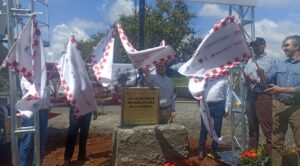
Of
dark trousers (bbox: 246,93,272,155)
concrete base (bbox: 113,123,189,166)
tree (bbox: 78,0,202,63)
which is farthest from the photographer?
tree (bbox: 78,0,202,63)

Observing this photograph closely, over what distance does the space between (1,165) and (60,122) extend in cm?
690

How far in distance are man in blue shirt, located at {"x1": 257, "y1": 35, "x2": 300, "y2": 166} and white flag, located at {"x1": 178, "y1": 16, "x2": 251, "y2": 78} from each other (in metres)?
0.44

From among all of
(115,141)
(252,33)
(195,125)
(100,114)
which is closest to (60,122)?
(100,114)

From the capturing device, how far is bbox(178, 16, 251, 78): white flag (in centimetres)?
531

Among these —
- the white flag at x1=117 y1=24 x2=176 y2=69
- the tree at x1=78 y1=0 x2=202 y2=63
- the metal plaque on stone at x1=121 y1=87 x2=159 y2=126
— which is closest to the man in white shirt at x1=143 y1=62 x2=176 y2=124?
the metal plaque on stone at x1=121 y1=87 x2=159 y2=126

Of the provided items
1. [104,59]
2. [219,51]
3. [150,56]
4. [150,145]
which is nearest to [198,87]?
[219,51]

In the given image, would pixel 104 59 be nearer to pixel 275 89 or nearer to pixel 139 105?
pixel 139 105

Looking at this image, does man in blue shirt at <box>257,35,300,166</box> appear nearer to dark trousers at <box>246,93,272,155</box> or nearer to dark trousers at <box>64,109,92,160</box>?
dark trousers at <box>246,93,272,155</box>

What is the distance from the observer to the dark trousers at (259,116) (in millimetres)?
6418

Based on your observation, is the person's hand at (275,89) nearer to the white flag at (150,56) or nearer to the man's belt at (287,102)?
the man's belt at (287,102)

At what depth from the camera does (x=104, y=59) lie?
6090 mm

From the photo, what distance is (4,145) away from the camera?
7230mm

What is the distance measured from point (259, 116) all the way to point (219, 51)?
5.66 feet

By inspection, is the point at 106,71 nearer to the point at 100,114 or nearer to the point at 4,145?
the point at 4,145
